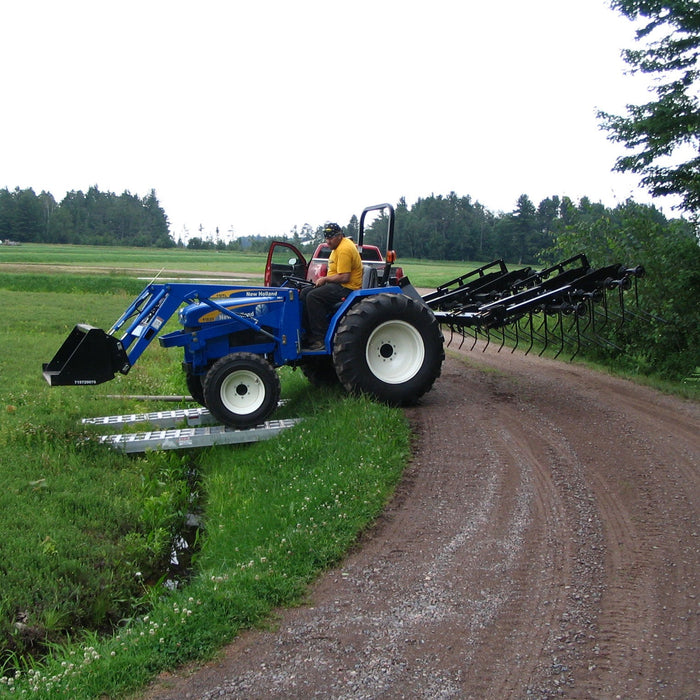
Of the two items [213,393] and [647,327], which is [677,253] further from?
[213,393]

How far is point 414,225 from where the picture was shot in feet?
250

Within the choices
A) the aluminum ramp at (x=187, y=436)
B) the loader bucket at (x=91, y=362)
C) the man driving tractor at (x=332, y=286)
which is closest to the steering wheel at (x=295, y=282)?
the man driving tractor at (x=332, y=286)

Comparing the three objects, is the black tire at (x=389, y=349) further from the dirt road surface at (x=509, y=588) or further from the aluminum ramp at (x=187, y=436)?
the dirt road surface at (x=509, y=588)

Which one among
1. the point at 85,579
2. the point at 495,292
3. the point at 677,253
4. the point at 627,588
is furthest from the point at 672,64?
the point at 85,579

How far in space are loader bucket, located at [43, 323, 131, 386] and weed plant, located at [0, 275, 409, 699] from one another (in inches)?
35.7

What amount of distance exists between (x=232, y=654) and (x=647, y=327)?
1071 cm

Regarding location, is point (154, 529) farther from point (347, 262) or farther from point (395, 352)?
point (347, 262)

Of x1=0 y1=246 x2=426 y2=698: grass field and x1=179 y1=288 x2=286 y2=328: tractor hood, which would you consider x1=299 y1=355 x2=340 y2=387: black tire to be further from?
x1=179 y1=288 x2=286 y2=328: tractor hood

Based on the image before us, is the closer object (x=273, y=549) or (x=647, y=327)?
(x=273, y=549)

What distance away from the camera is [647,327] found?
41.8ft

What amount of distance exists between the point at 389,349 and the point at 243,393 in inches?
78.0

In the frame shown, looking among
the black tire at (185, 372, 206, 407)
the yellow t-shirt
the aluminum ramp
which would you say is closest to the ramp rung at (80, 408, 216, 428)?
the aluminum ramp

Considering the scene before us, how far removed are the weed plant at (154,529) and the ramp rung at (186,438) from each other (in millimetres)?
162

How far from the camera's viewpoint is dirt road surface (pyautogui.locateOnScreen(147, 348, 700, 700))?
12.5 feet
